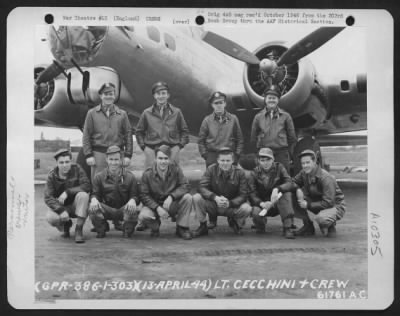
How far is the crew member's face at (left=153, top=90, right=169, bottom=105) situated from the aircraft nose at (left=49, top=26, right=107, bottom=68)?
0.38 metres

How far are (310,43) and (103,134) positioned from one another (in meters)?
1.14

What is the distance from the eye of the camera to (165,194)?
6.42 feet

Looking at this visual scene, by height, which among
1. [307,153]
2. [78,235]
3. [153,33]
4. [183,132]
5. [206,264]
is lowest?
[206,264]

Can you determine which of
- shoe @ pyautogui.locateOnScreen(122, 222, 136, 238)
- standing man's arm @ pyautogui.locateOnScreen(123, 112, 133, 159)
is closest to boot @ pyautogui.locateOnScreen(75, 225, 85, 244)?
shoe @ pyautogui.locateOnScreen(122, 222, 136, 238)

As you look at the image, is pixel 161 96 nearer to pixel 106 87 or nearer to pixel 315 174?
pixel 106 87

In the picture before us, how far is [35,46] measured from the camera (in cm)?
192

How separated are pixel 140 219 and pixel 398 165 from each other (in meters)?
1.32

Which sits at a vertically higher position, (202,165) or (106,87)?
(106,87)

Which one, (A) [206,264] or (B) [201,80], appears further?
(B) [201,80]

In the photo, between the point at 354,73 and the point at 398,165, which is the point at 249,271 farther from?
the point at 354,73

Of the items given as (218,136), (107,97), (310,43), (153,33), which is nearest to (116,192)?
(107,97)

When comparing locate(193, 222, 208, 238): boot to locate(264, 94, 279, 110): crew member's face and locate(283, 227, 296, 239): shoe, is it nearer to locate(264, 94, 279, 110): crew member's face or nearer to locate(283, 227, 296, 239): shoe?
locate(283, 227, 296, 239): shoe

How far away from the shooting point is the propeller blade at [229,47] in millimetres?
1965

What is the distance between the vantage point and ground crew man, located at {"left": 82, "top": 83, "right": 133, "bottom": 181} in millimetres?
1947
